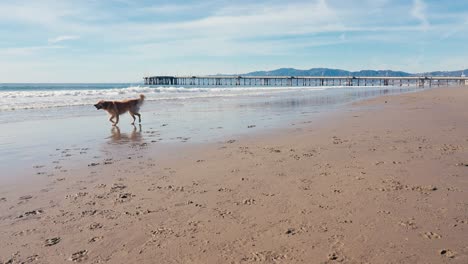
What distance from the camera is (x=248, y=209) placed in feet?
12.2

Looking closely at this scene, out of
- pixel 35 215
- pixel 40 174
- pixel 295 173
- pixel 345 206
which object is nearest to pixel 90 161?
pixel 40 174

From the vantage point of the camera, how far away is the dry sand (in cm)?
282

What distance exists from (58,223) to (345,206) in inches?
115

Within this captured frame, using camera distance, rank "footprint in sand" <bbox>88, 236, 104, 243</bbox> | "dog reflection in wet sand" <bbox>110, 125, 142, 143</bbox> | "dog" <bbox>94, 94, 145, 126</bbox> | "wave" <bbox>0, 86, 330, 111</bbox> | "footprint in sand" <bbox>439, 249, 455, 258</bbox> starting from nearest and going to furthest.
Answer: "footprint in sand" <bbox>439, 249, 455, 258</bbox>
"footprint in sand" <bbox>88, 236, 104, 243</bbox>
"dog reflection in wet sand" <bbox>110, 125, 142, 143</bbox>
"dog" <bbox>94, 94, 145, 126</bbox>
"wave" <bbox>0, 86, 330, 111</bbox>

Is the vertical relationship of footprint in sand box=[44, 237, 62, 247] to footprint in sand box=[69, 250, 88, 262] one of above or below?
above

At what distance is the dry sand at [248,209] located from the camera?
9.27 feet

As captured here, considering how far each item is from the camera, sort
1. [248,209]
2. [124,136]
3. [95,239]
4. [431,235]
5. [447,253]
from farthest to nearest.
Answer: [124,136] → [248,209] → [95,239] → [431,235] → [447,253]

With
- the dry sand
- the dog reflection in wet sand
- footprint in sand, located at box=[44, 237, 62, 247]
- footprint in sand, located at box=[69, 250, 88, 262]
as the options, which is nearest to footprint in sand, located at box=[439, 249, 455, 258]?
the dry sand

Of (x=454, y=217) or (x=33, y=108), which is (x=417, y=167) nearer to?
(x=454, y=217)

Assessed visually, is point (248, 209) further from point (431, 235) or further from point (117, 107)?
point (117, 107)

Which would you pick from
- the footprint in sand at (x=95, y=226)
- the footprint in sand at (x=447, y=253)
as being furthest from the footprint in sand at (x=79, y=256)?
the footprint in sand at (x=447, y=253)

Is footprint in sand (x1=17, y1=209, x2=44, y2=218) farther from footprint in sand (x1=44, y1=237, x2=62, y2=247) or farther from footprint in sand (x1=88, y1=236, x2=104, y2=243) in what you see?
footprint in sand (x1=88, y1=236, x2=104, y2=243)

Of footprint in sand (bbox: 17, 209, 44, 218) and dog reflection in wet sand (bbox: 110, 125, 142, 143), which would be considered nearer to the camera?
footprint in sand (bbox: 17, 209, 44, 218)

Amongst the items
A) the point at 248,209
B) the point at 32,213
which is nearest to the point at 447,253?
the point at 248,209
